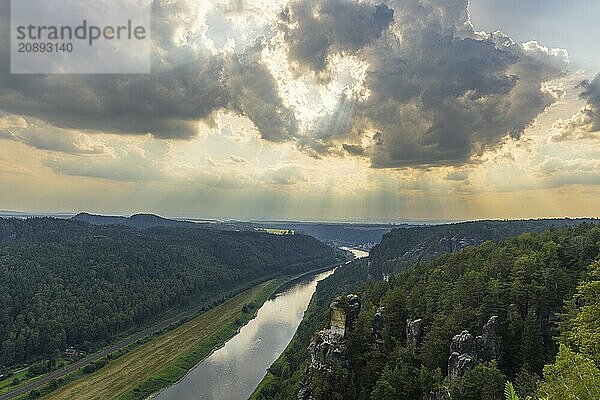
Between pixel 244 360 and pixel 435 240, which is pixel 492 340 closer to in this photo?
pixel 244 360

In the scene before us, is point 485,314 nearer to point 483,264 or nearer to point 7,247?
point 483,264

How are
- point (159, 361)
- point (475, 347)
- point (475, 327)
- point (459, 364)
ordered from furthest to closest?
point (159, 361), point (475, 327), point (475, 347), point (459, 364)

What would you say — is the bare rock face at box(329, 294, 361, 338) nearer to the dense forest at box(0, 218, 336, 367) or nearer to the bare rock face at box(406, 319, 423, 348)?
the bare rock face at box(406, 319, 423, 348)

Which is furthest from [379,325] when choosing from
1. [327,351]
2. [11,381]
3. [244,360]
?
[11,381]

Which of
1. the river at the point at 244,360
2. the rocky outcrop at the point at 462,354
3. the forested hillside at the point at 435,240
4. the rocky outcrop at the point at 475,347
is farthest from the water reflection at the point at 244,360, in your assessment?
the rocky outcrop at the point at 475,347

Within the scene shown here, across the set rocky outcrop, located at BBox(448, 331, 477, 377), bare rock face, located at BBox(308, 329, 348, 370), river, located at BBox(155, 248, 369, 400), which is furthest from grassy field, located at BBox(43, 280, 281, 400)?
rocky outcrop, located at BBox(448, 331, 477, 377)
